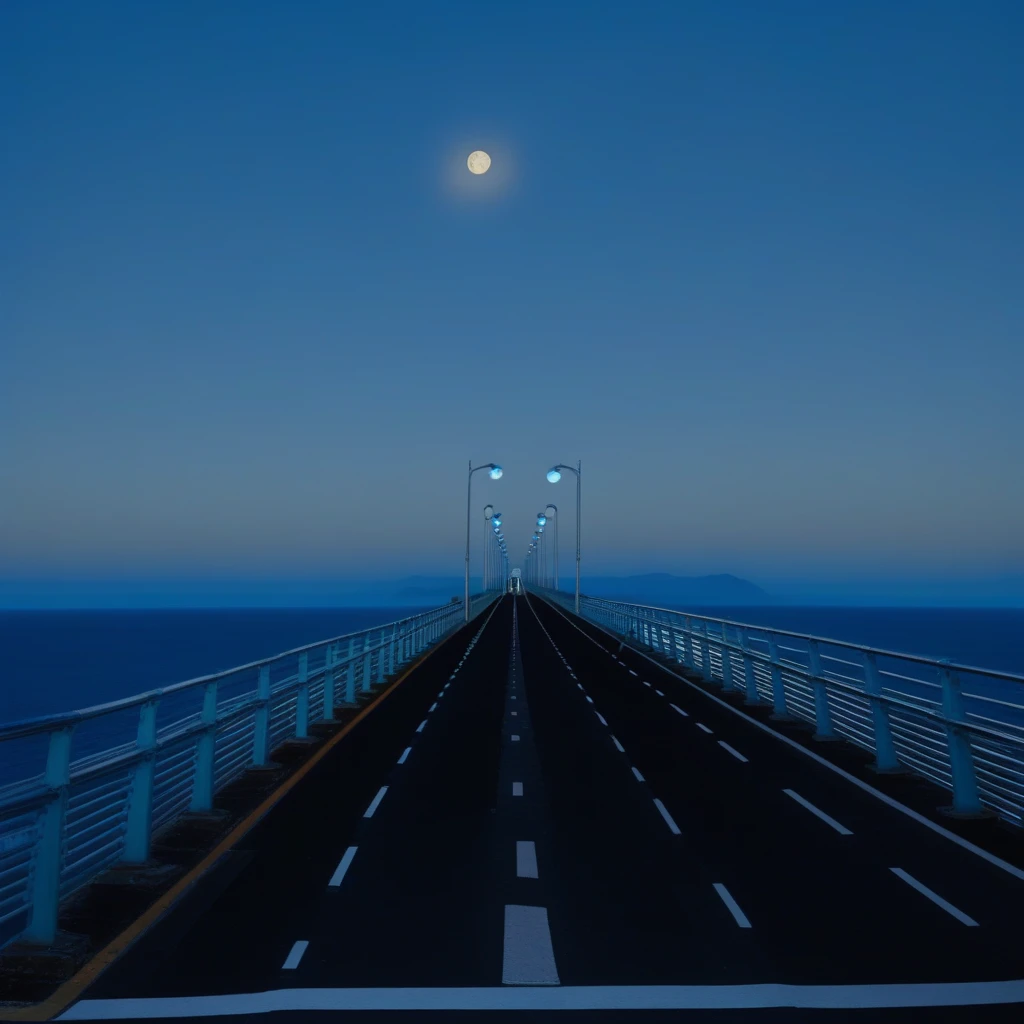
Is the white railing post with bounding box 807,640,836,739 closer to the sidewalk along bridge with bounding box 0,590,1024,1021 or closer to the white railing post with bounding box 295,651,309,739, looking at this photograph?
the sidewalk along bridge with bounding box 0,590,1024,1021

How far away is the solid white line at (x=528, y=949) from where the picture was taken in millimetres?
6742

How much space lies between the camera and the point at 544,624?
67312 mm

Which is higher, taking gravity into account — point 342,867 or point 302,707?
point 302,707

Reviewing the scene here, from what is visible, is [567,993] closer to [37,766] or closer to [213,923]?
[213,923]

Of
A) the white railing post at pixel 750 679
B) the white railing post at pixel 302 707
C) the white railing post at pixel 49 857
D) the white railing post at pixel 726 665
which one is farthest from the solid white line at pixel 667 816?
the white railing post at pixel 726 665

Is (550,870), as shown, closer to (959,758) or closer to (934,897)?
(934,897)

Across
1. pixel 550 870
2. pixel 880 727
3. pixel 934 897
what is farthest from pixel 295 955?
pixel 880 727

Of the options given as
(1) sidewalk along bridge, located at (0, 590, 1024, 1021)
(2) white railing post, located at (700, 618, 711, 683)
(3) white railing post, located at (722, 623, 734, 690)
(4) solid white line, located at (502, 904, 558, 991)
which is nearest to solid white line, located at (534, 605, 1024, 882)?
(1) sidewalk along bridge, located at (0, 590, 1024, 1021)

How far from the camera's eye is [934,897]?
873 cm

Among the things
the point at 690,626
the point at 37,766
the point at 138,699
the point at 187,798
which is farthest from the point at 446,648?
the point at 37,766

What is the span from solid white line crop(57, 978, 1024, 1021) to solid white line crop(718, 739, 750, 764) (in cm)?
941

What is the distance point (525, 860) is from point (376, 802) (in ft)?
10.9

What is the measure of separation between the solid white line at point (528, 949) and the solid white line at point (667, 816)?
341 cm

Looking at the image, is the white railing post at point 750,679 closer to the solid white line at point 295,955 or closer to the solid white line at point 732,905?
the solid white line at point 732,905
